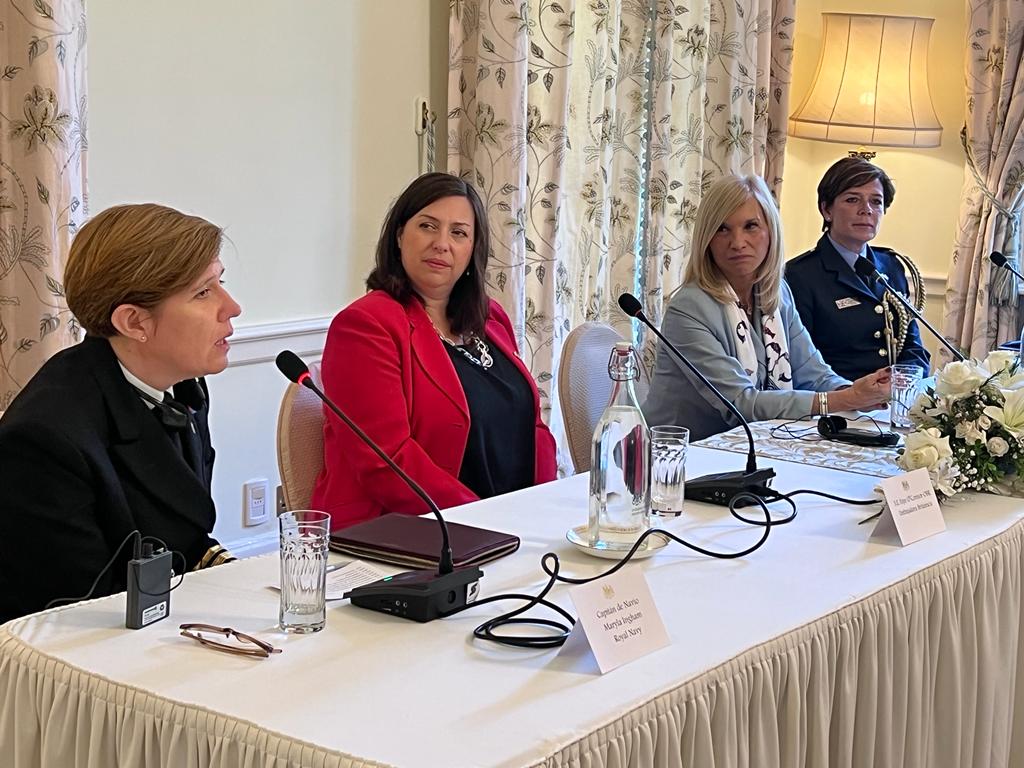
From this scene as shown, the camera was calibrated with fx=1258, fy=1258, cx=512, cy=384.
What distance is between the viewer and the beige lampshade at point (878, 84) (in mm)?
4520

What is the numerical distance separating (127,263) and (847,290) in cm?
237

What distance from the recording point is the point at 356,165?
348 centimetres

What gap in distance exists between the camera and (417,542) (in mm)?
1722

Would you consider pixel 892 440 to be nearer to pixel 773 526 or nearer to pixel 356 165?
pixel 773 526

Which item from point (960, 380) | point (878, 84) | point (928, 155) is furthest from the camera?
point (928, 155)

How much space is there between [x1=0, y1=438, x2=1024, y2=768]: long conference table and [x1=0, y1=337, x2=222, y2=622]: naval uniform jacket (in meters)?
0.19

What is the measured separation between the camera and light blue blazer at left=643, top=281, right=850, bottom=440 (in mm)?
2855

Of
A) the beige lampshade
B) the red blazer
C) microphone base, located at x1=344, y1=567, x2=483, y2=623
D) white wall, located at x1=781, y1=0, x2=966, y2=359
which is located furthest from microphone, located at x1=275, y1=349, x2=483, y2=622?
white wall, located at x1=781, y1=0, x2=966, y2=359

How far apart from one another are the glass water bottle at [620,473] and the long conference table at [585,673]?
0.20ft

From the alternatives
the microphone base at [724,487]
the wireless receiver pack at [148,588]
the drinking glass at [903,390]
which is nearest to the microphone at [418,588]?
the wireless receiver pack at [148,588]

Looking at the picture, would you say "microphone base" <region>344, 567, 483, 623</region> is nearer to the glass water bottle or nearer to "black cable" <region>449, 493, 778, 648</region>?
"black cable" <region>449, 493, 778, 648</region>

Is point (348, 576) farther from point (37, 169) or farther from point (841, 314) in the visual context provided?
point (841, 314)

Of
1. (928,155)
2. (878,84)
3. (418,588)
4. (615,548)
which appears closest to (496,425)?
(615,548)

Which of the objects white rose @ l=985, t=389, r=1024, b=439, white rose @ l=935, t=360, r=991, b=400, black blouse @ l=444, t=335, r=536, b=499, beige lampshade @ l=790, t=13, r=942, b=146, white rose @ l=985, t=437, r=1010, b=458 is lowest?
black blouse @ l=444, t=335, r=536, b=499
